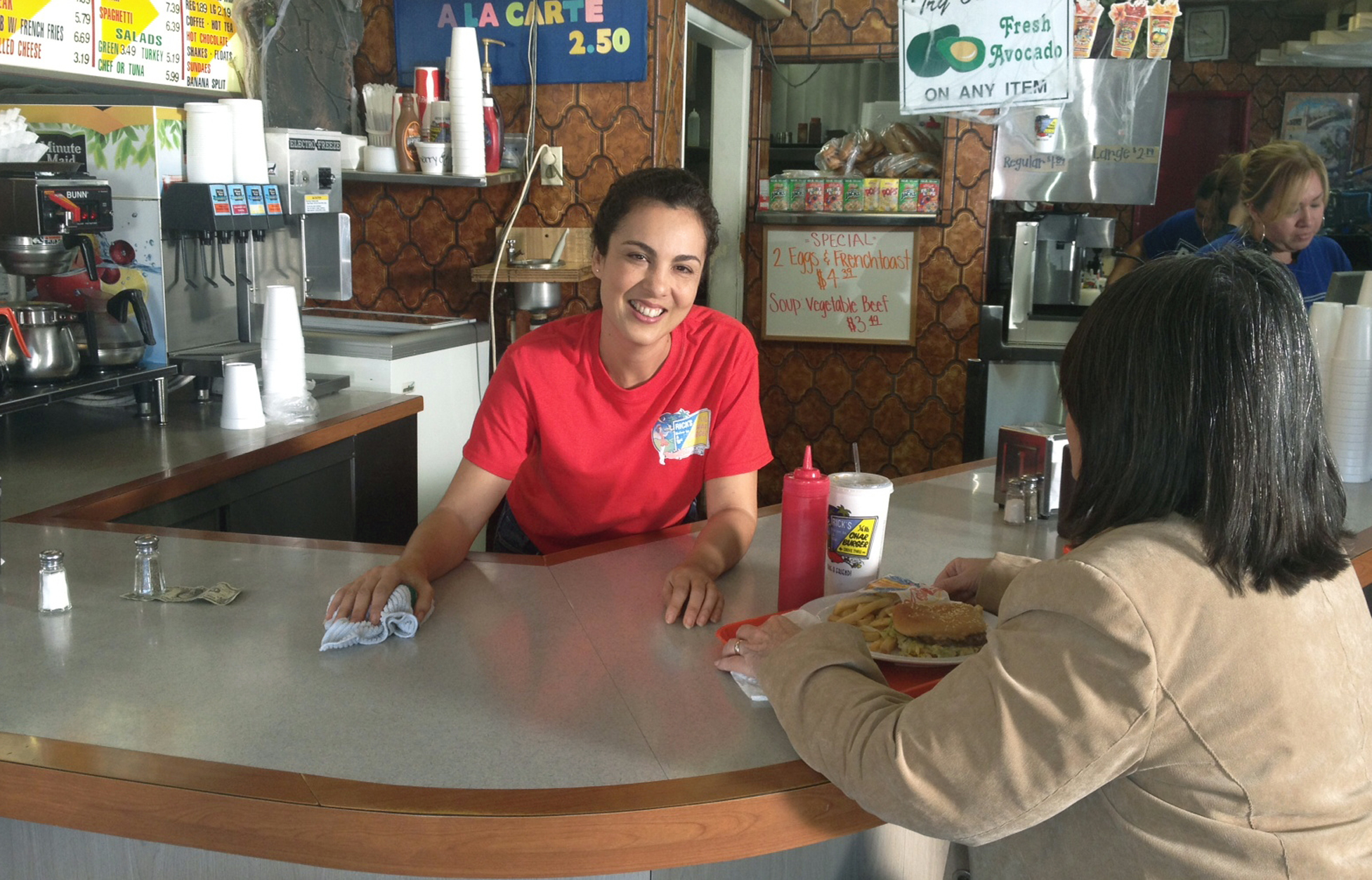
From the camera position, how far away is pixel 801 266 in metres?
4.79

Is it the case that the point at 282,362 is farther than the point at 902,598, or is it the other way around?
the point at 282,362

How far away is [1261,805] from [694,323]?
132 cm

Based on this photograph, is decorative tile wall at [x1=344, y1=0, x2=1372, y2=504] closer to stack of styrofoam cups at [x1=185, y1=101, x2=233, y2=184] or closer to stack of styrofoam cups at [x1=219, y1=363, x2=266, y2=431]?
stack of styrofoam cups at [x1=185, y1=101, x2=233, y2=184]

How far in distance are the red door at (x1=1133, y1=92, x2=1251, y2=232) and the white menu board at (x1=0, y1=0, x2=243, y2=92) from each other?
4.54 metres

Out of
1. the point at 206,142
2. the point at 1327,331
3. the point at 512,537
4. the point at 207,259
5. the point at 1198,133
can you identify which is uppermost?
the point at 1198,133

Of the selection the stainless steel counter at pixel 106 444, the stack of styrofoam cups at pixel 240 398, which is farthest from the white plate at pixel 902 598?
the stack of styrofoam cups at pixel 240 398

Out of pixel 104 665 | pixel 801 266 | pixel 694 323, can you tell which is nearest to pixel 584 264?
pixel 801 266

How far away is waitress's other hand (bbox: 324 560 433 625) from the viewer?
1.42 m

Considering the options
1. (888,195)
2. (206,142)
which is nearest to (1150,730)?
(206,142)

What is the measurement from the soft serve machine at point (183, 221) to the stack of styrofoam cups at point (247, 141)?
0.04m

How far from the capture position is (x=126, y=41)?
3.08 m

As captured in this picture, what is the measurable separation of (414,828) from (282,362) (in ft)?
6.97

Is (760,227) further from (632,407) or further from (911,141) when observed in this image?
(632,407)

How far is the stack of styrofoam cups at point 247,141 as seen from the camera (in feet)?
9.40
